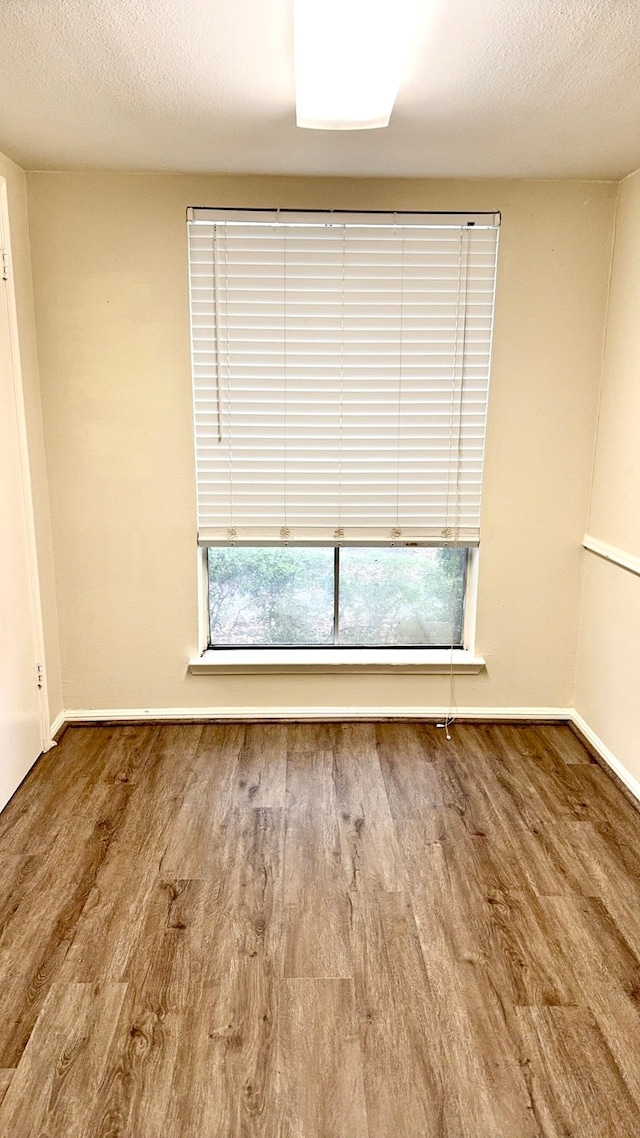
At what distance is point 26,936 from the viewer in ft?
6.42

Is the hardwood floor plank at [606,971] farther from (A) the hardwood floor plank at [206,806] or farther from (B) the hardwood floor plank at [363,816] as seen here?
(A) the hardwood floor plank at [206,806]

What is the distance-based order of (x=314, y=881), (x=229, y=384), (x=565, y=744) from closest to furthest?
(x=314, y=881)
(x=229, y=384)
(x=565, y=744)

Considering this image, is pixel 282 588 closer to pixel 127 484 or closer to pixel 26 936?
pixel 127 484

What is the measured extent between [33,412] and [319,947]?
232cm

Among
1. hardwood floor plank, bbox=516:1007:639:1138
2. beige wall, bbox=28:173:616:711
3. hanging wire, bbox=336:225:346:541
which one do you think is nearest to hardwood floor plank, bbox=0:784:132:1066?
beige wall, bbox=28:173:616:711

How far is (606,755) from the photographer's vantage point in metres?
2.96

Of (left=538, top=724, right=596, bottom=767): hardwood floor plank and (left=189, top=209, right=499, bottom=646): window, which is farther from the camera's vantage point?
(left=538, top=724, right=596, bottom=767): hardwood floor plank

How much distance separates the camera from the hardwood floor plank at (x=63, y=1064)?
1451 mm

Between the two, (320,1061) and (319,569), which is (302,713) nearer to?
(319,569)

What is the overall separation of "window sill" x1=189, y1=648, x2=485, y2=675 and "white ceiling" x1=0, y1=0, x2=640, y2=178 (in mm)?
2097

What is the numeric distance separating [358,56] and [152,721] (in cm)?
273

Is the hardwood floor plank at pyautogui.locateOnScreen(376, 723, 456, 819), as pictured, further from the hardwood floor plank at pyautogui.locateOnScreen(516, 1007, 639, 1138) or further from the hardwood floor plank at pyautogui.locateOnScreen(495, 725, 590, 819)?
the hardwood floor plank at pyautogui.locateOnScreen(516, 1007, 639, 1138)

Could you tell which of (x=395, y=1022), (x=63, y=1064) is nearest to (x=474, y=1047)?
(x=395, y=1022)

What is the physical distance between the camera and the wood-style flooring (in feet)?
4.94
